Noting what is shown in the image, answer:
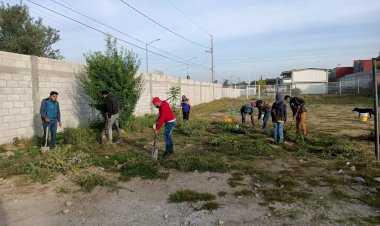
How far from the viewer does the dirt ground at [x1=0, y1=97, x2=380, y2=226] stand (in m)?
4.71

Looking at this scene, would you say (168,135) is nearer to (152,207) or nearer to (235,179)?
(235,179)

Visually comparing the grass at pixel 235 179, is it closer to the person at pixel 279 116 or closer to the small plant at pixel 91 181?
the small plant at pixel 91 181

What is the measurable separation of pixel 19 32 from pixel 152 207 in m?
35.8

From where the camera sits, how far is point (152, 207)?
5.27m

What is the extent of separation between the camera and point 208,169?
7.24 m

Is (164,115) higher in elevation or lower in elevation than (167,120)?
higher

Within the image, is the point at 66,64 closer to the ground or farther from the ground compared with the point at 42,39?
closer to the ground

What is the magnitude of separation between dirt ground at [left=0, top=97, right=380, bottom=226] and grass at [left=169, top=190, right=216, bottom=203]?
15 centimetres

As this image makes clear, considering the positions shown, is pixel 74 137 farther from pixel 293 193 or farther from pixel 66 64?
pixel 293 193

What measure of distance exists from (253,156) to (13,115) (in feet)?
22.5

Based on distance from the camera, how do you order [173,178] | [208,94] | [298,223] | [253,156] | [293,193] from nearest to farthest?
1. [298,223]
2. [293,193]
3. [173,178]
4. [253,156]
5. [208,94]

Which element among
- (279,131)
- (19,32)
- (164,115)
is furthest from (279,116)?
(19,32)

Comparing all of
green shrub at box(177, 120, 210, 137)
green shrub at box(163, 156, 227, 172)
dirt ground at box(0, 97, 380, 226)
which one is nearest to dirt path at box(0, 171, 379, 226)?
dirt ground at box(0, 97, 380, 226)

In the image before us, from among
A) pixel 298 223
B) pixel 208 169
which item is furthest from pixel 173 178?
pixel 298 223
